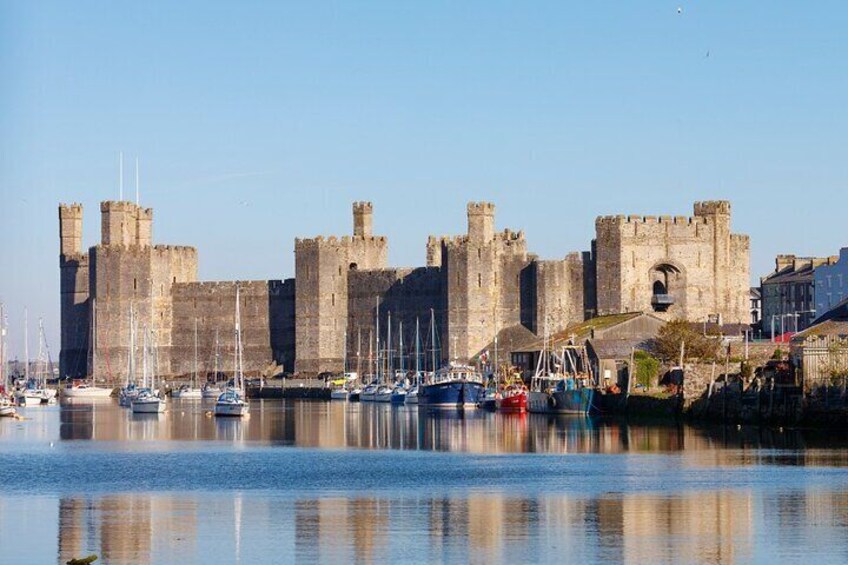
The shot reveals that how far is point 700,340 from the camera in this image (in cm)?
5828

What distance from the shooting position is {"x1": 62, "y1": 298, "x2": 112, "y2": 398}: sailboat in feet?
272

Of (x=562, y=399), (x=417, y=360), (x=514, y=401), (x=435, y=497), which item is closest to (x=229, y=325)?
(x=417, y=360)

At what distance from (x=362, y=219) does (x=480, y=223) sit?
889 centimetres

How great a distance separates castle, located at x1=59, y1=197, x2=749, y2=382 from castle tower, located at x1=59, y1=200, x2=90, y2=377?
0.08 meters

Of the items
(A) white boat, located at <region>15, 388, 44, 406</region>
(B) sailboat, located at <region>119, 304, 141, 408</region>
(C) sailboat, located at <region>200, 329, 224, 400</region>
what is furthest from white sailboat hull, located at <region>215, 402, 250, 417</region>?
(A) white boat, located at <region>15, 388, 44, 406</region>

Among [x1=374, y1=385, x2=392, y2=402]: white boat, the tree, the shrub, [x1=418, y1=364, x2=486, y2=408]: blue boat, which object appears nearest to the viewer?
the shrub

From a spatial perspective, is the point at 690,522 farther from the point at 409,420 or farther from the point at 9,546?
the point at 409,420

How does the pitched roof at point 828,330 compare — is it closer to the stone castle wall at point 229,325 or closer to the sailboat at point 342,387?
the sailboat at point 342,387

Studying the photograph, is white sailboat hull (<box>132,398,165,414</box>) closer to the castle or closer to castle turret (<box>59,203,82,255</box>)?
the castle

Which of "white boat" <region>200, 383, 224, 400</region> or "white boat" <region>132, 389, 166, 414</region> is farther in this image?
"white boat" <region>200, 383, 224, 400</region>

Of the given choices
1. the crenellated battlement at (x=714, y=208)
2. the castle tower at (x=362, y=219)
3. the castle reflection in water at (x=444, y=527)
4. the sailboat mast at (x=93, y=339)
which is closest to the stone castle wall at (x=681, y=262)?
the crenellated battlement at (x=714, y=208)

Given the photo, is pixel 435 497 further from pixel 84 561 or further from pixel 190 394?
pixel 190 394

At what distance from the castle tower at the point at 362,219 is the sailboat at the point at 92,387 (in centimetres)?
1133

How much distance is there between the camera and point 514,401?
59.9 meters
